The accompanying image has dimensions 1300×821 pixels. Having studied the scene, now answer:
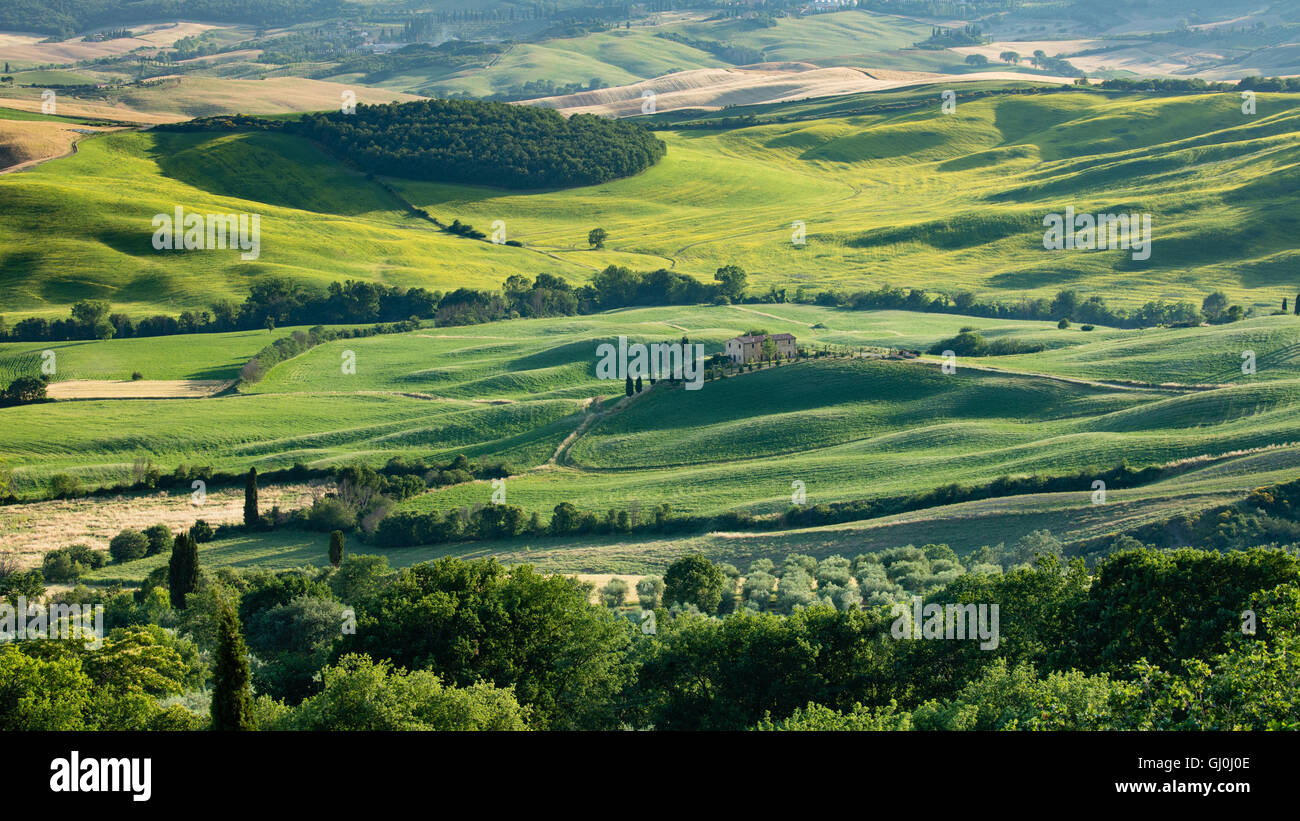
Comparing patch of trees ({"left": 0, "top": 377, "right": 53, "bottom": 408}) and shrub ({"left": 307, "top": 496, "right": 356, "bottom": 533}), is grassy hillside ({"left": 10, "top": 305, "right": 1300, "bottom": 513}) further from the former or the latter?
shrub ({"left": 307, "top": 496, "right": 356, "bottom": 533})

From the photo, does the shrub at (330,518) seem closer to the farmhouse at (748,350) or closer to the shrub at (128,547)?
the shrub at (128,547)

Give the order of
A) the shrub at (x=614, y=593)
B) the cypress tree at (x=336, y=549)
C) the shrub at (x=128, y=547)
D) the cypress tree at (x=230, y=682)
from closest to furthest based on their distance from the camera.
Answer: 1. the cypress tree at (x=230, y=682)
2. the shrub at (x=614, y=593)
3. the cypress tree at (x=336, y=549)
4. the shrub at (x=128, y=547)

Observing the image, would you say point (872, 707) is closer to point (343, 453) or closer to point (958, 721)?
point (958, 721)

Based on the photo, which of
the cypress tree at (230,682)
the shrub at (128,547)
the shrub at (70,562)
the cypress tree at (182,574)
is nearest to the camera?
the cypress tree at (230,682)

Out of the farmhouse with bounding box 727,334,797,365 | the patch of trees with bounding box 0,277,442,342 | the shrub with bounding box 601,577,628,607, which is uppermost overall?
the patch of trees with bounding box 0,277,442,342

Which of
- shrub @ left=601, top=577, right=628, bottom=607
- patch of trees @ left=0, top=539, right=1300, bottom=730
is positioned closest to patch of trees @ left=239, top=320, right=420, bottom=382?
shrub @ left=601, top=577, right=628, bottom=607

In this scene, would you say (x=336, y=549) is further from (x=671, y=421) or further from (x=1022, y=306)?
(x=1022, y=306)

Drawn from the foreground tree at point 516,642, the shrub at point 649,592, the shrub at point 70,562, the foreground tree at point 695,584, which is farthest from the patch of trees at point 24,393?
the foreground tree at point 516,642
